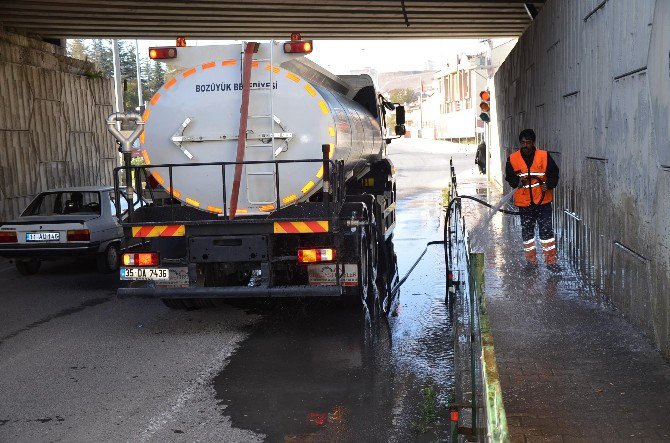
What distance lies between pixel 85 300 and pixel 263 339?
149 inches

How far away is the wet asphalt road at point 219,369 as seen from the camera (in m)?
5.96

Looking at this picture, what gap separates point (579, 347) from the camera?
7328 millimetres

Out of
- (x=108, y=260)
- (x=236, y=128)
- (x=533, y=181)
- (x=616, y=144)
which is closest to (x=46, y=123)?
(x=108, y=260)

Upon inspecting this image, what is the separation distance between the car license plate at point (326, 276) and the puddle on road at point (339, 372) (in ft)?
1.84

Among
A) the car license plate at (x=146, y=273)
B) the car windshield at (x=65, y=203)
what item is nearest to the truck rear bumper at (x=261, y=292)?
the car license plate at (x=146, y=273)

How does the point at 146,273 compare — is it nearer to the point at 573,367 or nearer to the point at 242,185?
the point at 242,185

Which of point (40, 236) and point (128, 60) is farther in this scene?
point (128, 60)

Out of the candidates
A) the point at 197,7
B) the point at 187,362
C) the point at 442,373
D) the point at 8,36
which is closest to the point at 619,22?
the point at 442,373

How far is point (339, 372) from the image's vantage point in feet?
24.1

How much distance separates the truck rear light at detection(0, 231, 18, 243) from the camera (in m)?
12.8

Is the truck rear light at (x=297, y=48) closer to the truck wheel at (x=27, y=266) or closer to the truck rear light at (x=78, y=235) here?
the truck rear light at (x=78, y=235)

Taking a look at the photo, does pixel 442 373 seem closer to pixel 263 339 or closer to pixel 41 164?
pixel 263 339

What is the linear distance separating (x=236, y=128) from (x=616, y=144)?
4014 millimetres

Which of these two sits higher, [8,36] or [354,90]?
[8,36]
